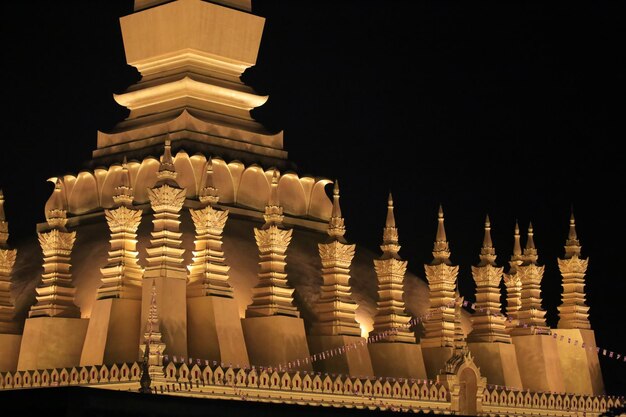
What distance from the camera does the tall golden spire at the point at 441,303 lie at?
33.1 metres

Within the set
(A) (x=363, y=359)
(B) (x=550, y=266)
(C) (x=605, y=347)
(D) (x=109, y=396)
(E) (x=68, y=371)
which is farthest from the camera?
(B) (x=550, y=266)

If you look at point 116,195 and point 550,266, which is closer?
point 116,195

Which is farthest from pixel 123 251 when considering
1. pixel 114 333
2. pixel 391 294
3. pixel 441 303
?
pixel 441 303

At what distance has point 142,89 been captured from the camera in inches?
1341

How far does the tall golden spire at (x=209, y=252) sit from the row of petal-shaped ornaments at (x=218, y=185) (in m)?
1.34

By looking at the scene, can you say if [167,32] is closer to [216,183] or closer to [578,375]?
[216,183]

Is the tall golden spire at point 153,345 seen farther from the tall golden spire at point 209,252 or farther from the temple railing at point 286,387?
the tall golden spire at point 209,252

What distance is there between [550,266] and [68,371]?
17.0 meters

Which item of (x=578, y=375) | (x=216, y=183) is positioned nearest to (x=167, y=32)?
(x=216, y=183)

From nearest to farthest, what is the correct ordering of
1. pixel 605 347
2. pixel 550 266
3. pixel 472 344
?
pixel 472 344 < pixel 605 347 < pixel 550 266

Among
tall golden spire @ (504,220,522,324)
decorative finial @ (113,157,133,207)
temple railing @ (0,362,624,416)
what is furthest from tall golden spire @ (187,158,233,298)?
tall golden spire @ (504,220,522,324)

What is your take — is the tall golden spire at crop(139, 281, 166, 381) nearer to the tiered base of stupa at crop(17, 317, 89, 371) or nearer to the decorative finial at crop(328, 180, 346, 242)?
the tiered base of stupa at crop(17, 317, 89, 371)

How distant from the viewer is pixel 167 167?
29.7m

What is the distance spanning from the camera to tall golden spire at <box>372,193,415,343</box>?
105ft
